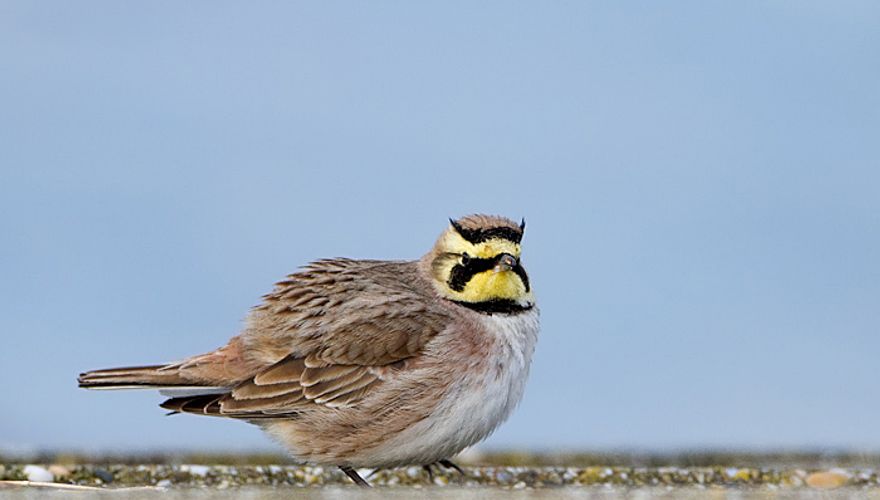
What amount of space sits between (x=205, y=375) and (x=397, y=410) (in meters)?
1.50

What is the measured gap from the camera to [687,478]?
9820 mm

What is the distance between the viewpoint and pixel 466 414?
8.15 m

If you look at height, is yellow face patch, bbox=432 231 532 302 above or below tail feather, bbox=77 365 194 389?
above

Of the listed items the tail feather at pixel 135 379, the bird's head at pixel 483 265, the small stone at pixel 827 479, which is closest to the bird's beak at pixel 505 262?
the bird's head at pixel 483 265

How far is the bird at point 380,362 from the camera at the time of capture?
8.21 metres

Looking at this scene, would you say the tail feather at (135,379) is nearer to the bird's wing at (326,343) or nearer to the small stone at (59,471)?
the bird's wing at (326,343)

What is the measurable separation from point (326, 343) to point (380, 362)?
0.41 meters

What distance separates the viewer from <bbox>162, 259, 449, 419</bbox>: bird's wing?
8.42m

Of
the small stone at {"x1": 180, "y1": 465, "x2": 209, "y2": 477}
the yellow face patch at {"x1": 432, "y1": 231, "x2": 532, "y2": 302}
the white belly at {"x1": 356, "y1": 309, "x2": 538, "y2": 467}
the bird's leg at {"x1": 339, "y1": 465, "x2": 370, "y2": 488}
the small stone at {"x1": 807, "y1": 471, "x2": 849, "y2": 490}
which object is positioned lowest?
the bird's leg at {"x1": 339, "y1": 465, "x2": 370, "y2": 488}

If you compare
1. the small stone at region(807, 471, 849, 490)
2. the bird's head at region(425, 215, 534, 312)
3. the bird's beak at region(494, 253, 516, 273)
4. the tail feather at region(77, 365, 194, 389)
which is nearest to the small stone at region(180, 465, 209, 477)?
the tail feather at region(77, 365, 194, 389)

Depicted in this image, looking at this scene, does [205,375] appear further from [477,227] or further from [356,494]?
[356,494]

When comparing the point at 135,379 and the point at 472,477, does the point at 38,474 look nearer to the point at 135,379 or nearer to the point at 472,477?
the point at 135,379

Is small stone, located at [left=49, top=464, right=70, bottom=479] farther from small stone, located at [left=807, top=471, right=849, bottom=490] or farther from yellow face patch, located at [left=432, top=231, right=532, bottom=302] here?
small stone, located at [left=807, top=471, right=849, bottom=490]

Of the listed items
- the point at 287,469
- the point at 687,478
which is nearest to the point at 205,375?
the point at 287,469
